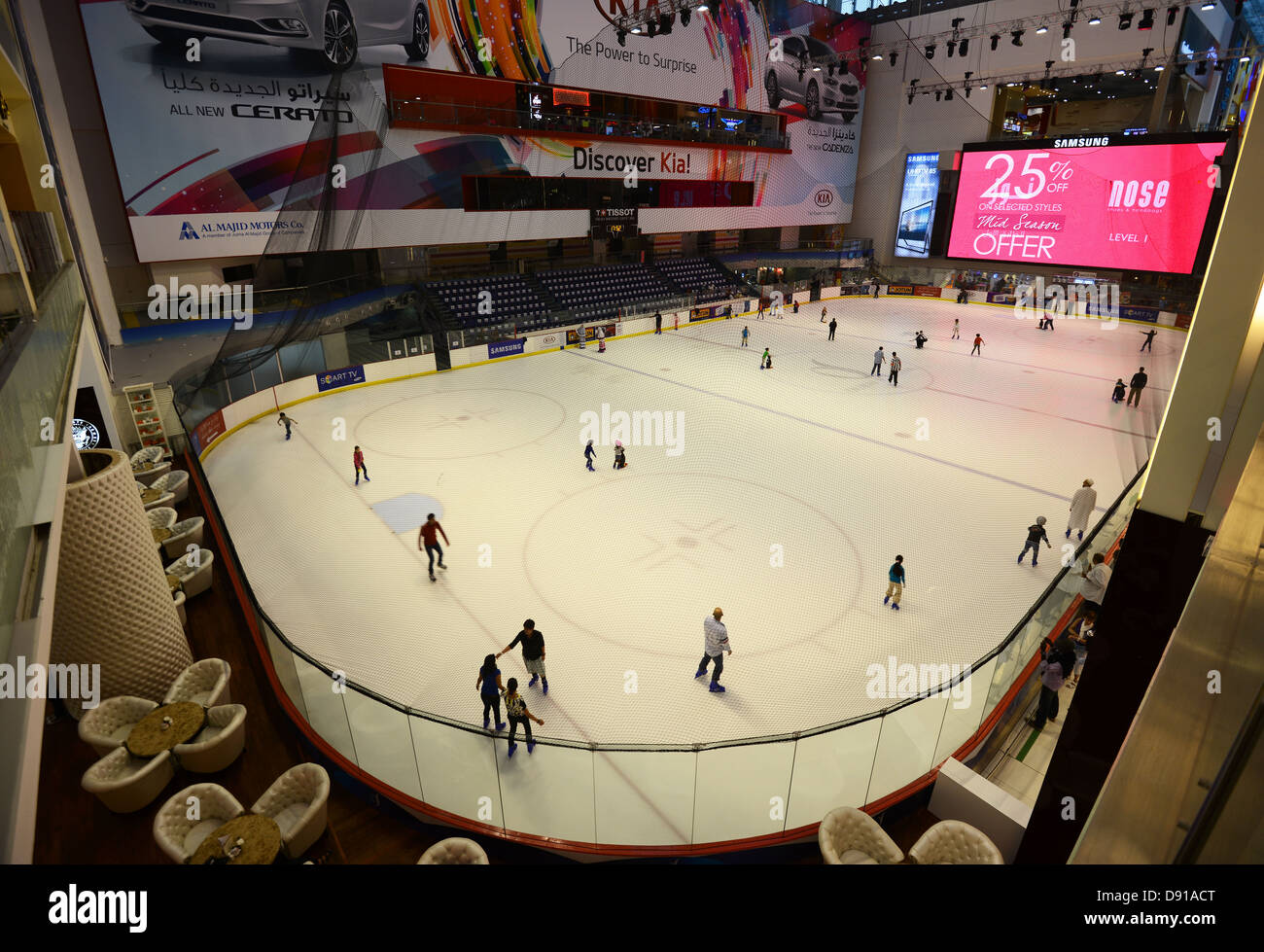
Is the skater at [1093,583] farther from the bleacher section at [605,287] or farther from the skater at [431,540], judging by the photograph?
the bleacher section at [605,287]

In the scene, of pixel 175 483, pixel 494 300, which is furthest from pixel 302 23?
pixel 175 483

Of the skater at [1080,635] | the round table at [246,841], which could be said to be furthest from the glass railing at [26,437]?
the skater at [1080,635]

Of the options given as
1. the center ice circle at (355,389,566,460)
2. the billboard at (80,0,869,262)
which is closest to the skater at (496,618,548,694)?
→ the center ice circle at (355,389,566,460)

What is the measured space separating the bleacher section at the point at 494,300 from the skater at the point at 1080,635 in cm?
2071

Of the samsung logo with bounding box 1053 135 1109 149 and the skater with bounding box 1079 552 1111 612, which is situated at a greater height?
the samsung logo with bounding box 1053 135 1109 149

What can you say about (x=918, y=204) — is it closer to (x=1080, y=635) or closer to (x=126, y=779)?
(x=1080, y=635)

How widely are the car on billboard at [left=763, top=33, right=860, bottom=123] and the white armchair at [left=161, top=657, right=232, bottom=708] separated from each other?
127 feet

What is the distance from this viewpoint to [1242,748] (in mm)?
1715

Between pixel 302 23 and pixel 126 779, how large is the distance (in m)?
24.2

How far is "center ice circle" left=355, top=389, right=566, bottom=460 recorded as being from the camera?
51.6 ft

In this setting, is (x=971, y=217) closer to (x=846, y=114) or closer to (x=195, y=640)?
(x=846, y=114)

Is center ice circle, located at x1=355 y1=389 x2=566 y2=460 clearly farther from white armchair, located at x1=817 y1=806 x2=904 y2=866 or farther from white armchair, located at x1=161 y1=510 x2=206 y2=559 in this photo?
white armchair, located at x1=817 y1=806 x2=904 y2=866
